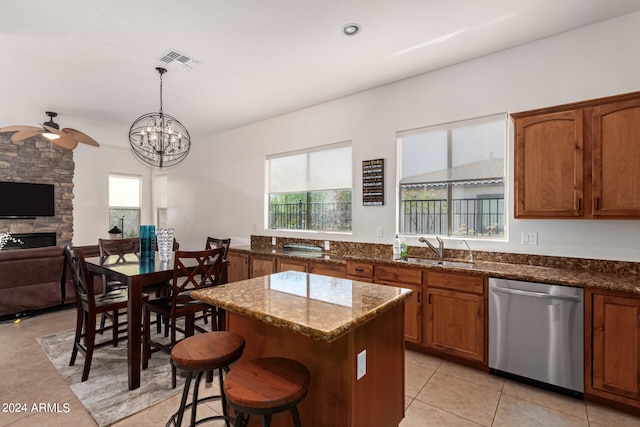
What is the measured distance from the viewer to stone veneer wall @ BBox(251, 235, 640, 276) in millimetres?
2605

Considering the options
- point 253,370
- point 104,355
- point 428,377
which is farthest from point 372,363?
point 104,355

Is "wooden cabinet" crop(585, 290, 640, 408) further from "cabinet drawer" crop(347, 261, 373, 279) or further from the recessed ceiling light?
the recessed ceiling light

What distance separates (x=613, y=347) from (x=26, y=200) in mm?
8934

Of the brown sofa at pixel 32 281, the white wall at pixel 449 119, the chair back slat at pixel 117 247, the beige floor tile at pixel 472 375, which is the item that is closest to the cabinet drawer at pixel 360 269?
the white wall at pixel 449 119

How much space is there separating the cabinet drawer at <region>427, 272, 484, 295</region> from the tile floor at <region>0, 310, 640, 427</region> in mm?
746

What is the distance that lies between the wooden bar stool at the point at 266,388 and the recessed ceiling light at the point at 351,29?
8.71ft

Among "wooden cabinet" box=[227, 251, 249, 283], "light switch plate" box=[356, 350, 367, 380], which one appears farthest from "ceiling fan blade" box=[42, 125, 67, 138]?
"light switch plate" box=[356, 350, 367, 380]

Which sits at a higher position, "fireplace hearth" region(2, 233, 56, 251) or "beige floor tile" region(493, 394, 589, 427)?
"fireplace hearth" region(2, 233, 56, 251)

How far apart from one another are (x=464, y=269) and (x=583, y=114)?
156cm

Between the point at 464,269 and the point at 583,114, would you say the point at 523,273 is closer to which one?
the point at 464,269

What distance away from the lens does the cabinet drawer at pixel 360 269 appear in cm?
343

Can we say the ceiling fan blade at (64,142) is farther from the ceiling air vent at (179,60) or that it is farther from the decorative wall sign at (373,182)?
the decorative wall sign at (373,182)

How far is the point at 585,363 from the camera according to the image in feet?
7.55

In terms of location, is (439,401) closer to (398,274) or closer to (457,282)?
(457,282)
